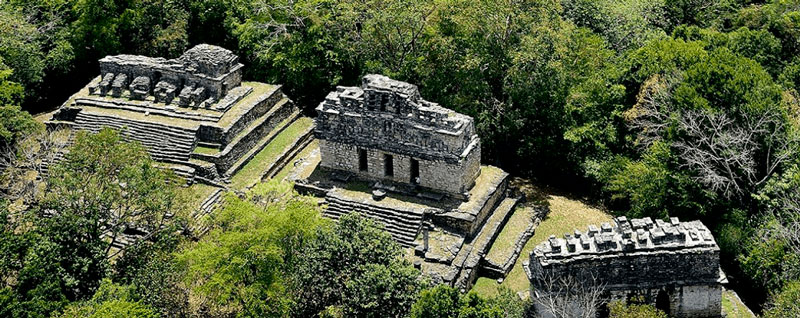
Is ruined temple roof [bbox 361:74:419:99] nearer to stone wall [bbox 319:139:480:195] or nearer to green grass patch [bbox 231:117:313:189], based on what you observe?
stone wall [bbox 319:139:480:195]

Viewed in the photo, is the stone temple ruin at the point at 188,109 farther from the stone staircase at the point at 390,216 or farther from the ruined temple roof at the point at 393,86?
the ruined temple roof at the point at 393,86

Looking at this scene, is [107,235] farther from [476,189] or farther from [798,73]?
[798,73]

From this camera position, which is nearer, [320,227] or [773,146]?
[320,227]

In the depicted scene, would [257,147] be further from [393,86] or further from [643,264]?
[643,264]

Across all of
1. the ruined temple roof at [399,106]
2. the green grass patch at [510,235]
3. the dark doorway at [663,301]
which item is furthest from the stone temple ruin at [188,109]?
the dark doorway at [663,301]

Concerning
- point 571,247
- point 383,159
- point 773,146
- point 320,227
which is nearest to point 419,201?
point 383,159

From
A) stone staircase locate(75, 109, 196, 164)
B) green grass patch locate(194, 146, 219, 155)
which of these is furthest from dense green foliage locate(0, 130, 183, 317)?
green grass patch locate(194, 146, 219, 155)

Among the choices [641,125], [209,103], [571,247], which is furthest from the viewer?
[209,103]
